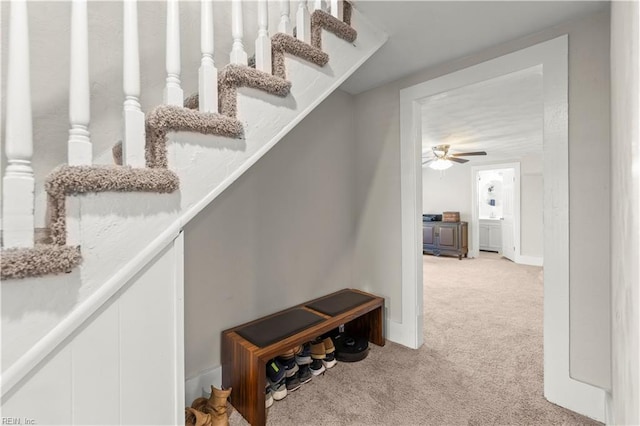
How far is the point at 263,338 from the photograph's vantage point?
60.9 inches

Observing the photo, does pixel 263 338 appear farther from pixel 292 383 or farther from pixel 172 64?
pixel 172 64

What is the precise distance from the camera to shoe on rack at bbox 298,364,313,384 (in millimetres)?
1759

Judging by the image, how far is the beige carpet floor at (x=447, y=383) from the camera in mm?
1477

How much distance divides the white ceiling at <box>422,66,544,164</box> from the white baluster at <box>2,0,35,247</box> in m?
2.20

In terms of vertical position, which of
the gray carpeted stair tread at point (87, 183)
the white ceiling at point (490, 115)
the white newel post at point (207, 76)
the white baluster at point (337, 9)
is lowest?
the gray carpeted stair tread at point (87, 183)

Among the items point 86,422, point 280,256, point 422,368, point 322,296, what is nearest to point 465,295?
point 422,368

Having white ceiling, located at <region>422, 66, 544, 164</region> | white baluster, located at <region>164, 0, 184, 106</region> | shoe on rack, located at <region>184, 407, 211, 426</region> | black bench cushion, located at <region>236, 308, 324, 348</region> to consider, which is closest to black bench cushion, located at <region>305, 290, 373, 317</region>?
black bench cushion, located at <region>236, 308, 324, 348</region>

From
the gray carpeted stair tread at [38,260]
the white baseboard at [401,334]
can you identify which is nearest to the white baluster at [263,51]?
the gray carpeted stair tread at [38,260]

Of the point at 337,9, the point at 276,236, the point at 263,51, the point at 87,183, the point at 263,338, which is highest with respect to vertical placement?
the point at 337,9

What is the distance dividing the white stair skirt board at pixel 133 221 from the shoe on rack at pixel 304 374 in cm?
133

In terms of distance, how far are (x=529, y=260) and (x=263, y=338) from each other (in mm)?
5599

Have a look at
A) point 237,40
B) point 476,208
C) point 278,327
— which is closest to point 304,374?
point 278,327

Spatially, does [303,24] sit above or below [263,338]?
above

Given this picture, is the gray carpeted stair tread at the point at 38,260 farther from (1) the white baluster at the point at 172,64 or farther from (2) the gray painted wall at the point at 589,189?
(2) the gray painted wall at the point at 589,189
